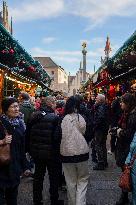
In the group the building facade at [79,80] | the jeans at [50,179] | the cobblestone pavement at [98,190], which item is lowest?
the cobblestone pavement at [98,190]

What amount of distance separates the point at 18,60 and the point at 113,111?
12.5ft

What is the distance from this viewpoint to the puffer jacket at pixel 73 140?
6047 millimetres

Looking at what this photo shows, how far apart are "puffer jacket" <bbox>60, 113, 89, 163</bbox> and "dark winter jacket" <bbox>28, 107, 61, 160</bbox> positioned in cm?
19

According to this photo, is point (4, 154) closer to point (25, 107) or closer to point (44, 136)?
point (44, 136)

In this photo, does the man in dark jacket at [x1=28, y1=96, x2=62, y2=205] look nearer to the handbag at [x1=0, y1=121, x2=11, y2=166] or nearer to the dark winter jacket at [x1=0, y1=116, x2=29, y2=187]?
the dark winter jacket at [x1=0, y1=116, x2=29, y2=187]

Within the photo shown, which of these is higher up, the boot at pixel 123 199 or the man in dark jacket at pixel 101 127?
the man in dark jacket at pixel 101 127

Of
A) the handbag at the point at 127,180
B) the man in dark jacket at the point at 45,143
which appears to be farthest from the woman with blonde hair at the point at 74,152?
the handbag at the point at 127,180

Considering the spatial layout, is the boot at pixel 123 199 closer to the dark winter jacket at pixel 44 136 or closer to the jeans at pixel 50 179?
the jeans at pixel 50 179

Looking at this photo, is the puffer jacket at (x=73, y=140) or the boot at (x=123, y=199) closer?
the puffer jacket at (x=73, y=140)

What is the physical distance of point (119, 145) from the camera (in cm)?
648

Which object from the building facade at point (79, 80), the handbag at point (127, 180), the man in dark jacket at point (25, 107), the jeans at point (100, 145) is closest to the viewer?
the handbag at point (127, 180)

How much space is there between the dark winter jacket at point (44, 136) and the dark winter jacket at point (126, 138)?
92cm

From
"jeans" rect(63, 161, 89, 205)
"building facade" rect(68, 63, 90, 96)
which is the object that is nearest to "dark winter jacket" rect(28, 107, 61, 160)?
"jeans" rect(63, 161, 89, 205)

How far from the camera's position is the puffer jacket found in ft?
19.8
